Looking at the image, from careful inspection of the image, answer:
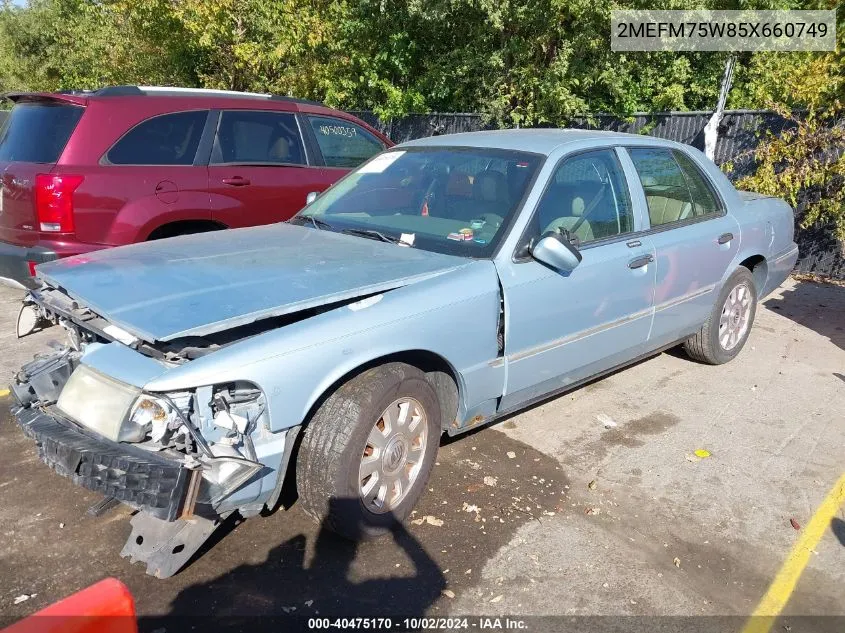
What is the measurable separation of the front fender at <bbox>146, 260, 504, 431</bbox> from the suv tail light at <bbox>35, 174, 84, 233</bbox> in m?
3.27

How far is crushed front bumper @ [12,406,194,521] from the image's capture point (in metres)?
2.49

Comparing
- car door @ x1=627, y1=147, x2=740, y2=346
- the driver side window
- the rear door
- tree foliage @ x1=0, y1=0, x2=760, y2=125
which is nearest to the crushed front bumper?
the driver side window

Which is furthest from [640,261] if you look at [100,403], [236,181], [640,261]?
[236,181]

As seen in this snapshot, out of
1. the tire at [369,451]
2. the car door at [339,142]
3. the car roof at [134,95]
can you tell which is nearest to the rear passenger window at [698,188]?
the tire at [369,451]

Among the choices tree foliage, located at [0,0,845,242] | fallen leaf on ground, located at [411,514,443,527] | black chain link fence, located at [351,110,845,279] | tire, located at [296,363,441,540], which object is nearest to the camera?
tire, located at [296,363,441,540]

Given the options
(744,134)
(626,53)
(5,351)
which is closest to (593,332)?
(5,351)

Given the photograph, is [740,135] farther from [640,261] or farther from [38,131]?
[38,131]

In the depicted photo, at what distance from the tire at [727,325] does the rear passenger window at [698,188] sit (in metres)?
0.58

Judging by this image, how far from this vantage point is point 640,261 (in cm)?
426

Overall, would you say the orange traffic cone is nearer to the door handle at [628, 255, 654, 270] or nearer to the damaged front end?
the damaged front end

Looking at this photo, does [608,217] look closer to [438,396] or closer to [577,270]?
[577,270]

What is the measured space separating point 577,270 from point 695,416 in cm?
163

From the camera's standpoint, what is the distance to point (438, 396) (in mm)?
3500

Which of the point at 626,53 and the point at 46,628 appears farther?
the point at 626,53
